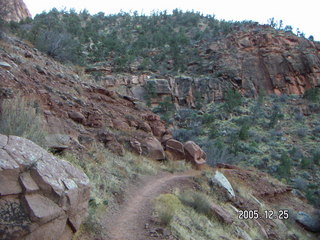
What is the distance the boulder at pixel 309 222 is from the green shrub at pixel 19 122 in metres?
10.6

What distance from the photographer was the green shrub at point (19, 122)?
23.3 ft

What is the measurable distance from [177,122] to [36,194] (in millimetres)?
31439

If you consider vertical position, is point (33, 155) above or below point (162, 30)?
below

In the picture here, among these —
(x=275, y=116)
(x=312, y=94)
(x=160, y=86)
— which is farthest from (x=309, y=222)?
(x=312, y=94)

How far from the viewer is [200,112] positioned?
127ft

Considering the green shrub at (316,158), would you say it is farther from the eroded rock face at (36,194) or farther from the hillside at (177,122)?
the eroded rock face at (36,194)

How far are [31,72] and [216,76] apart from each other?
118 ft

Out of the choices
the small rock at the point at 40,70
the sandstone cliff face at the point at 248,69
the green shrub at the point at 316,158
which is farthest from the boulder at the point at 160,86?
the small rock at the point at 40,70

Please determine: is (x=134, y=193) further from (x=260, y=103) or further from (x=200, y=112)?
(x=260, y=103)

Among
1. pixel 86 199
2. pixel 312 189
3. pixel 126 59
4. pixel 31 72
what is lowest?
pixel 312 189

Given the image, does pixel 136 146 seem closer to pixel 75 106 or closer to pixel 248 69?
pixel 75 106

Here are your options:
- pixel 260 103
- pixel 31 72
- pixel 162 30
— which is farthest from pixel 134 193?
pixel 162 30

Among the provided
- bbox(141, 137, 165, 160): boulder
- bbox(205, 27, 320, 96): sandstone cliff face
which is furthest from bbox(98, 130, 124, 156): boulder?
bbox(205, 27, 320, 96): sandstone cliff face

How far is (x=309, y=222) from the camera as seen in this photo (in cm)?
1348
